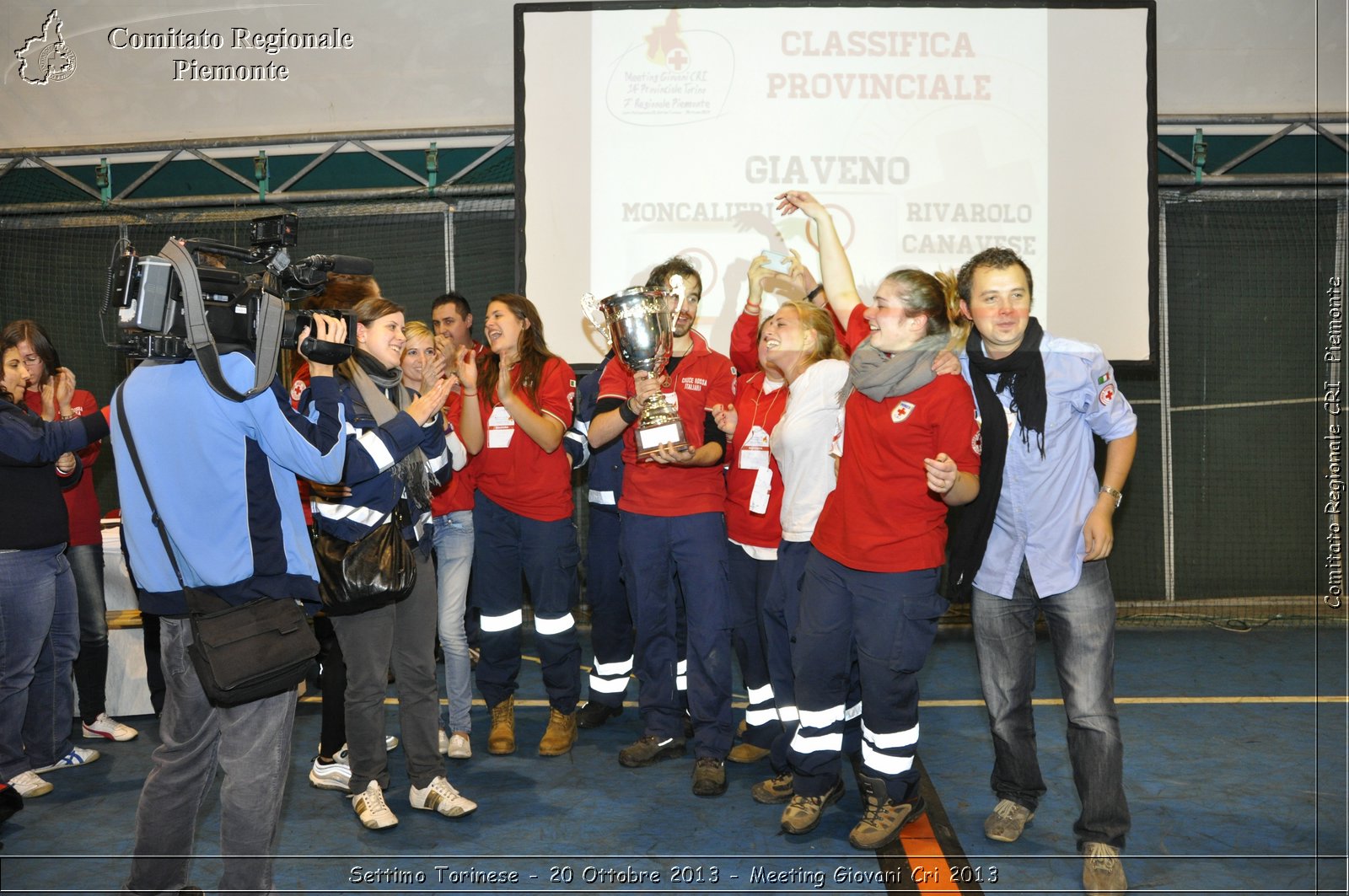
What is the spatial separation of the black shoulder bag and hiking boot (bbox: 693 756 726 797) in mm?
1715

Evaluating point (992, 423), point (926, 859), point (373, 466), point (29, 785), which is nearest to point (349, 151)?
point (29, 785)

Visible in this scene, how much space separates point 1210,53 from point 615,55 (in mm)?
3499

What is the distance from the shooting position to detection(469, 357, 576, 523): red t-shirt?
4.08m

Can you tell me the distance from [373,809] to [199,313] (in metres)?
1.89

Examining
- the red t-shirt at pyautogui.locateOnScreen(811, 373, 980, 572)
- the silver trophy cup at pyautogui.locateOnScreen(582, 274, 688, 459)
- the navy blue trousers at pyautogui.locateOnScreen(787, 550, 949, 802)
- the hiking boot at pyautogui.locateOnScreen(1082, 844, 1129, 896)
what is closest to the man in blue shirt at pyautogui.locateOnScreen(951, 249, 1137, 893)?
the hiking boot at pyautogui.locateOnScreen(1082, 844, 1129, 896)

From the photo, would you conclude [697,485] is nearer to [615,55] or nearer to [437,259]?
[615,55]

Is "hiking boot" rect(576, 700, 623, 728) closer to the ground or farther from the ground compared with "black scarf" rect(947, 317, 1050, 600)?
closer to the ground

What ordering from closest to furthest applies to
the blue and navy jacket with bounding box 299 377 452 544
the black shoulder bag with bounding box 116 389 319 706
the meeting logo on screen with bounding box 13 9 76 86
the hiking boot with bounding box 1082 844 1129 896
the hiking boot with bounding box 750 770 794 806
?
the black shoulder bag with bounding box 116 389 319 706 → the blue and navy jacket with bounding box 299 377 452 544 → the hiking boot with bounding box 1082 844 1129 896 → the hiking boot with bounding box 750 770 794 806 → the meeting logo on screen with bounding box 13 9 76 86

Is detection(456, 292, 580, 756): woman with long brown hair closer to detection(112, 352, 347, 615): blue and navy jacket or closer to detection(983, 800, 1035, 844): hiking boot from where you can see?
detection(112, 352, 347, 615): blue and navy jacket

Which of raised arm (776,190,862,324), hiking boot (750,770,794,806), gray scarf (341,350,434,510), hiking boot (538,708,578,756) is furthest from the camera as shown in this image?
hiking boot (538,708,578,756)

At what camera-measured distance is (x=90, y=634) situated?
439cm

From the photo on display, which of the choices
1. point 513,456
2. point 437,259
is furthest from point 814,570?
point 437,259

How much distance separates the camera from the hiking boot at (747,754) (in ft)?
13.1

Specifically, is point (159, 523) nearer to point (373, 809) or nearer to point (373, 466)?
point (373, 466)
